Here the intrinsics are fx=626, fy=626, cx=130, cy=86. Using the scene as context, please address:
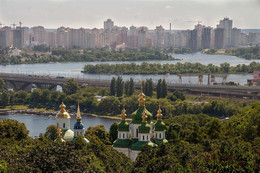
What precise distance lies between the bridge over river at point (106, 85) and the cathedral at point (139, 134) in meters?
14.9

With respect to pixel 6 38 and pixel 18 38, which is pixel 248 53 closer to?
pixel 18 38

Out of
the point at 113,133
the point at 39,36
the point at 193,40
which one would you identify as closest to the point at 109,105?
the point at 113,133

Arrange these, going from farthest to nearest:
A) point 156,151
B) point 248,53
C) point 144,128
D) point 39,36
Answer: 1. point 39,36
2. point 248,53
3. point 144,128
4. point 156,151

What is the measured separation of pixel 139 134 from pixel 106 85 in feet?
61.1

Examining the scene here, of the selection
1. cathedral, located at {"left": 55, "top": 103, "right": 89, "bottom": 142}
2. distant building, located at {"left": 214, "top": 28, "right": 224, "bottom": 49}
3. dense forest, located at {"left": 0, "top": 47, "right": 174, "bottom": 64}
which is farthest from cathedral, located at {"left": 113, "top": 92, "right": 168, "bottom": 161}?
distant building, located at {"left": 214, "top": 28, "right": 224, "bottom": 49}

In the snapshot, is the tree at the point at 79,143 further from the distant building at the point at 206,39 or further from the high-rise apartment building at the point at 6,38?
the distant building at the point at 206,39

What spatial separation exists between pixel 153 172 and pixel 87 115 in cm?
1470

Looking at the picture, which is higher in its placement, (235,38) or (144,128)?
(235,38)

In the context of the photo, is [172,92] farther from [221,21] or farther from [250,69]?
[221,21]

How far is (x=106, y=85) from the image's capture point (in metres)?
32.3

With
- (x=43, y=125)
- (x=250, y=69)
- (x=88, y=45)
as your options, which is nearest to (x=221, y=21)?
(x=88, y=45)

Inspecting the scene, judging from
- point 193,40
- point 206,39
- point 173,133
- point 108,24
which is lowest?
point 173,133

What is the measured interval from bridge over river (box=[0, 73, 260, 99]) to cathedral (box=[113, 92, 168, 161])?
14.9 meters

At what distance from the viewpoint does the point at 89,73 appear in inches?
1768
